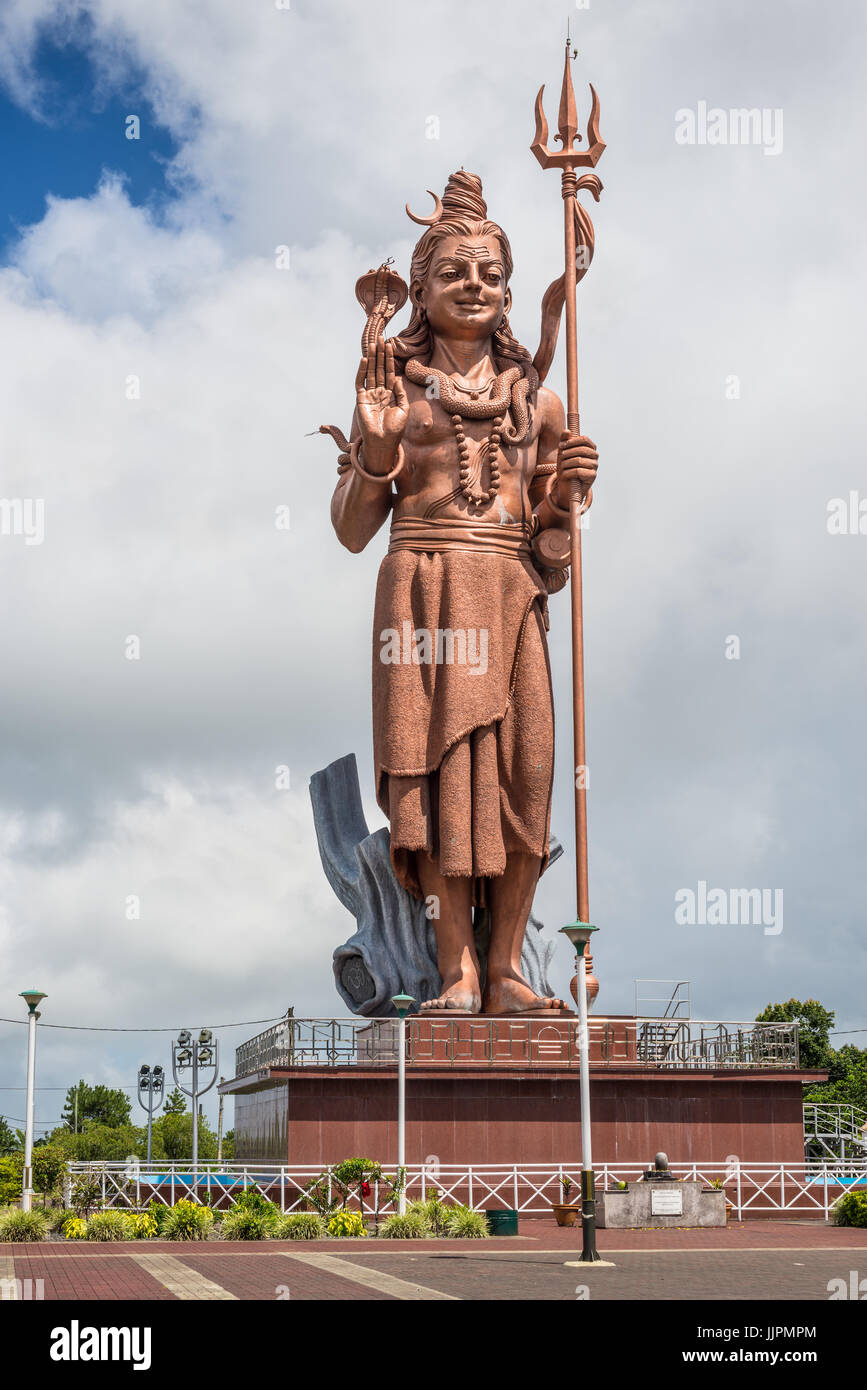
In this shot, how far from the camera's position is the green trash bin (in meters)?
16.2

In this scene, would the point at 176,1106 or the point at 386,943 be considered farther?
the point at 176,1106

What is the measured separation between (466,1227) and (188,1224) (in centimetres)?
268

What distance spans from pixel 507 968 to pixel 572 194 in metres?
9.68

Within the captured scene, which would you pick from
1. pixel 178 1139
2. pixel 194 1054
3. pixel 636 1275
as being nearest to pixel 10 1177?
pixel 194 1054

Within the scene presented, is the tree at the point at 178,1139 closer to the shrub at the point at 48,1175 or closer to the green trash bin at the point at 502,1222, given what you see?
the shrub at the point at 48,1175

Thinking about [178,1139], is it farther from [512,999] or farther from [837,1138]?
[512,999]

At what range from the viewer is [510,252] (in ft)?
67.5

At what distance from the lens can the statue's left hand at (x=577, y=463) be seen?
65.2 ft

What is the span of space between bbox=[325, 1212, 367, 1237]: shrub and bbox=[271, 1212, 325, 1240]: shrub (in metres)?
0.11

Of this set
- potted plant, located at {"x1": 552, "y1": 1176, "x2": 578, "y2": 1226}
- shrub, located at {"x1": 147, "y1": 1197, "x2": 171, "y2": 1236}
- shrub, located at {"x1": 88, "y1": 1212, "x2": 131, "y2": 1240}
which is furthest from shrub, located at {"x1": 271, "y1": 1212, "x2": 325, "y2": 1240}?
potted plant, located at {"x1": 552, "y1": 1176, "x2": 578, "y2": 1226}

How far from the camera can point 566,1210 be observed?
56.5ft

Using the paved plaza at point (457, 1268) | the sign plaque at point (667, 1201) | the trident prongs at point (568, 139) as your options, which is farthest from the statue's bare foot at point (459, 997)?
the trident prongs at point (568, 139)
